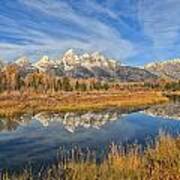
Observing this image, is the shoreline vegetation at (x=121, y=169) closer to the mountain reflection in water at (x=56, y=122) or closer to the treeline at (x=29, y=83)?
the mountain reflection in water at (x=56, y=122)

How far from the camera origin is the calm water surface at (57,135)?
75.7ft

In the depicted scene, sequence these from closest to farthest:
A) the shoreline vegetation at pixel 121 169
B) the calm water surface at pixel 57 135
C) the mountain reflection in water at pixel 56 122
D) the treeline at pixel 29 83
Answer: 1. the shoreline vegetation at pixel 121 169
2. the calm water surface at pixel 57 135
3. the mountain reflection in water at pixel 56 122
4. the treeline at pixel 29 83

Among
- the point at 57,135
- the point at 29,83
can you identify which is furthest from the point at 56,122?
the point at 29,83

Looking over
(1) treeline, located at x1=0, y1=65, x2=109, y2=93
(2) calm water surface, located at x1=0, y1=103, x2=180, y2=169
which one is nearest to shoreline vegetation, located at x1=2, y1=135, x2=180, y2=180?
(2) calm water surface, located at x1=0, y1=103, x2=180, y2=169

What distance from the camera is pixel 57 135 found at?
31.9 meters

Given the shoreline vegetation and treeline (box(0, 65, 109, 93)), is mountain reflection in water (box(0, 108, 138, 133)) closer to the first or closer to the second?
the shoreline vegetation

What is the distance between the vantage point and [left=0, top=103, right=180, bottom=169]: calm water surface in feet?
75.7

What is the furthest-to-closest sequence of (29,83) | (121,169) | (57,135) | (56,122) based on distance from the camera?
(29,83) < (56,122) < (57,135) < (121,169)

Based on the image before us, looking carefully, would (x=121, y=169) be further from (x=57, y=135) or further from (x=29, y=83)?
(x=29, y=83)

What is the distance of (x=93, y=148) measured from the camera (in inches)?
960

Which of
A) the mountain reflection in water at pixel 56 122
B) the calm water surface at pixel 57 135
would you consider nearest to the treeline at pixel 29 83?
the mountain reflection in water at pixel 56 122

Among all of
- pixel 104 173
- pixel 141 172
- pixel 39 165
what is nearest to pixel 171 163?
pixel 141 172

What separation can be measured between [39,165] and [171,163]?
7.16 meters

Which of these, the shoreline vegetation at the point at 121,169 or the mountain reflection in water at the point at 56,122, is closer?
the shoreline vegetation at the point at 121,169
